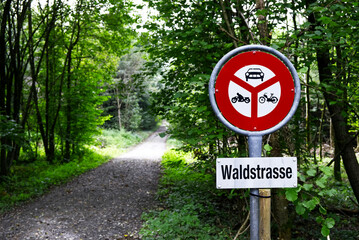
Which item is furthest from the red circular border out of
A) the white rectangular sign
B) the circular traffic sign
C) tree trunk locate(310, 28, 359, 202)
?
tree trunk locate(310, 28, 359, 202)

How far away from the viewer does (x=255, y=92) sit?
166 centimetres

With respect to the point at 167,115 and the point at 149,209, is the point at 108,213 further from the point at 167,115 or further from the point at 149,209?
the point at 167,115

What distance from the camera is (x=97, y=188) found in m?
9.33

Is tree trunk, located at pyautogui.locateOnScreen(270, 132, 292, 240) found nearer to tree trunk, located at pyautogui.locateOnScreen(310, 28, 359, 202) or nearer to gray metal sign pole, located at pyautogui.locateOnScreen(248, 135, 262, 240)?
tree trunk, located at pyautogui.locateOnScreen(310, 28, 359, 202)

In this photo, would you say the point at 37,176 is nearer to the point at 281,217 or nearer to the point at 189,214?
the point at 189,214

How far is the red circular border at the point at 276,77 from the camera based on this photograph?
1687 millimetres

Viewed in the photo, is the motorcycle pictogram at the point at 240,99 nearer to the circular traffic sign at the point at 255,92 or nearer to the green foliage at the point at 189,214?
the circular traffic sign at the point at 255,92

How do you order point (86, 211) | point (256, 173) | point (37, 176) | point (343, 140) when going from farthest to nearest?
1. point (37, 176)
2. point (86, 211)
3. point (343, 140)
4. point (256, 173)

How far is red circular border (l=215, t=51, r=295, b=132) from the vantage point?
169 centimetres

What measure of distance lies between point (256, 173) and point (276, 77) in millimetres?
567

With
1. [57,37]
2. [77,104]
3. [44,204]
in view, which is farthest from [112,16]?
[44,204]

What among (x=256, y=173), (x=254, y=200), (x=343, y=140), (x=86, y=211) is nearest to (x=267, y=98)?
(x=256, y=173)

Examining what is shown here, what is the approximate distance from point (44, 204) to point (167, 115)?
13.4ft

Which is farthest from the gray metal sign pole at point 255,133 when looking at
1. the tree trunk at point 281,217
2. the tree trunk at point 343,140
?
the tree trunk at point 343,140
